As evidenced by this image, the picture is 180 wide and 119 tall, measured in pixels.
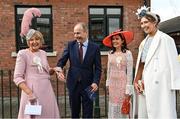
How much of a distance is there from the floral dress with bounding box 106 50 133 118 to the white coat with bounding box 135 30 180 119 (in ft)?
2.07

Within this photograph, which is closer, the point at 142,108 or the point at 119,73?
the point at 142,108

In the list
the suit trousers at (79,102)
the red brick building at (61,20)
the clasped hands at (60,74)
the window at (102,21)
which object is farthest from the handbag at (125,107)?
the window at (102,21)

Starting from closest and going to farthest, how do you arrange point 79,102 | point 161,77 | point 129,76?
point 161,77
point 79,102
point 129,76

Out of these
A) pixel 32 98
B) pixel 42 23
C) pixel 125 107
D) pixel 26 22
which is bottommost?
pixel 125 107


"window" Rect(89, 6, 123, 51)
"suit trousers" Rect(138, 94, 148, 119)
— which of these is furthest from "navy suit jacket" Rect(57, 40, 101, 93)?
"window" Rect(89, 6, 123, 51)

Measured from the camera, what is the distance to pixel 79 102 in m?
5.46

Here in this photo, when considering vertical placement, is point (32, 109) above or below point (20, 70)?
below

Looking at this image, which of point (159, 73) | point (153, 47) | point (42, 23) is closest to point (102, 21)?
point (42, 23)

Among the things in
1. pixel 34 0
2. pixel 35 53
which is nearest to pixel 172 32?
pixel 34 0

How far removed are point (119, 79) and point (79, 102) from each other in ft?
2.26

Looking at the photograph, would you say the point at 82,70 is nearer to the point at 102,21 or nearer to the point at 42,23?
the point at 42,23

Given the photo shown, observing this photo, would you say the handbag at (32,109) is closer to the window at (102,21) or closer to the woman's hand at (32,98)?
the woman's hand at (32,98)

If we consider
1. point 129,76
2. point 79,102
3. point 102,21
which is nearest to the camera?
point 79,102

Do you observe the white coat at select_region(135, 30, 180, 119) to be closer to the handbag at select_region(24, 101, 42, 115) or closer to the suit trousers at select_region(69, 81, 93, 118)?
the suit trousers at select_region(69, 81, 93, 118)
